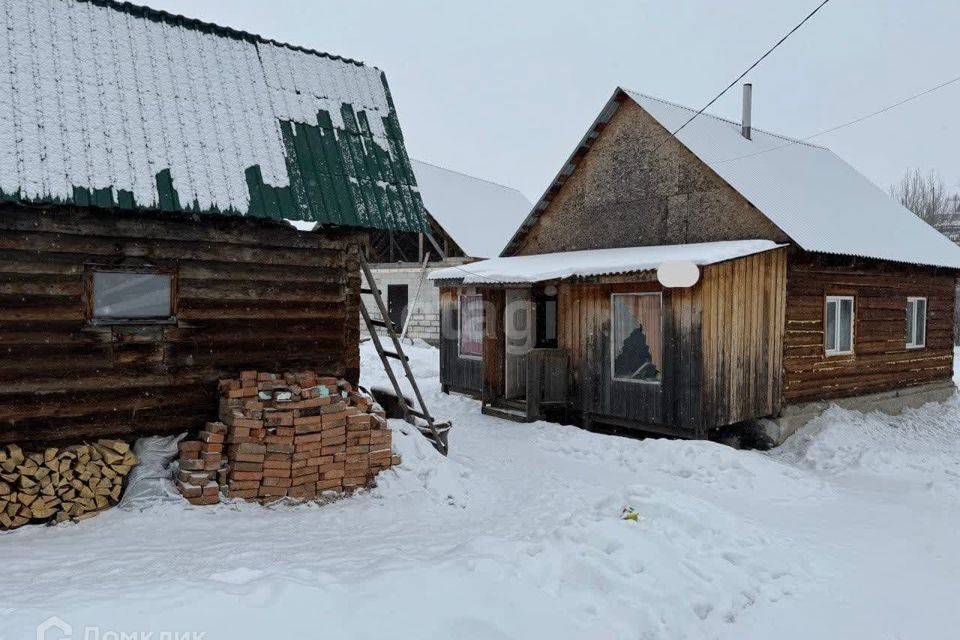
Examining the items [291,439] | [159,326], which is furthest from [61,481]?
[291,439]

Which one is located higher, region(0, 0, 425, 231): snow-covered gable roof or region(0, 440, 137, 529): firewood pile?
region(0, 0, 425, 231): snow-covered gable roof

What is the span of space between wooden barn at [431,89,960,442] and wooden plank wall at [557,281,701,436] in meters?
0.03

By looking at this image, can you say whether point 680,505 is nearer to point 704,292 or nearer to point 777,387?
point 704,292

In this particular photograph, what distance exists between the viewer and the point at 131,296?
663 cm

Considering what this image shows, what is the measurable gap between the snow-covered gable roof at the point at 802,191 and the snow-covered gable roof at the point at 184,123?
6594mm

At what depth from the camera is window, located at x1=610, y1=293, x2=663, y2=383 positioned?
1088cm

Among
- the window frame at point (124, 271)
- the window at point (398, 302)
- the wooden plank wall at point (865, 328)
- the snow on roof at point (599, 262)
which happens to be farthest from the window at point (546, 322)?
the window at point (398, 302)

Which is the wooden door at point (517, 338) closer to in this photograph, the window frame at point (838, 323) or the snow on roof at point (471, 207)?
the window frame at point (838, 323)

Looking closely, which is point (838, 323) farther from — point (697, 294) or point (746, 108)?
point (746, 108)

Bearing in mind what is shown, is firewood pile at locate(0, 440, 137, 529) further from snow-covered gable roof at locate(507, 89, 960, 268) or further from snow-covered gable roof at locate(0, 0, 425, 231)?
snow-covered gable roof at locate(507, 89, 960, 268)

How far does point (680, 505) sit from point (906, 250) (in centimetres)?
1115

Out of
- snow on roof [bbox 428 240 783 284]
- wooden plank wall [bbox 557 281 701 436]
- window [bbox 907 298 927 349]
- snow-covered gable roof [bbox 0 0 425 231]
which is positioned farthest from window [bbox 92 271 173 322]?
window [bbox 907 298 927 349]

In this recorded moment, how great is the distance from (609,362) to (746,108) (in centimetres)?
766

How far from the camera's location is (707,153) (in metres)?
12.3
